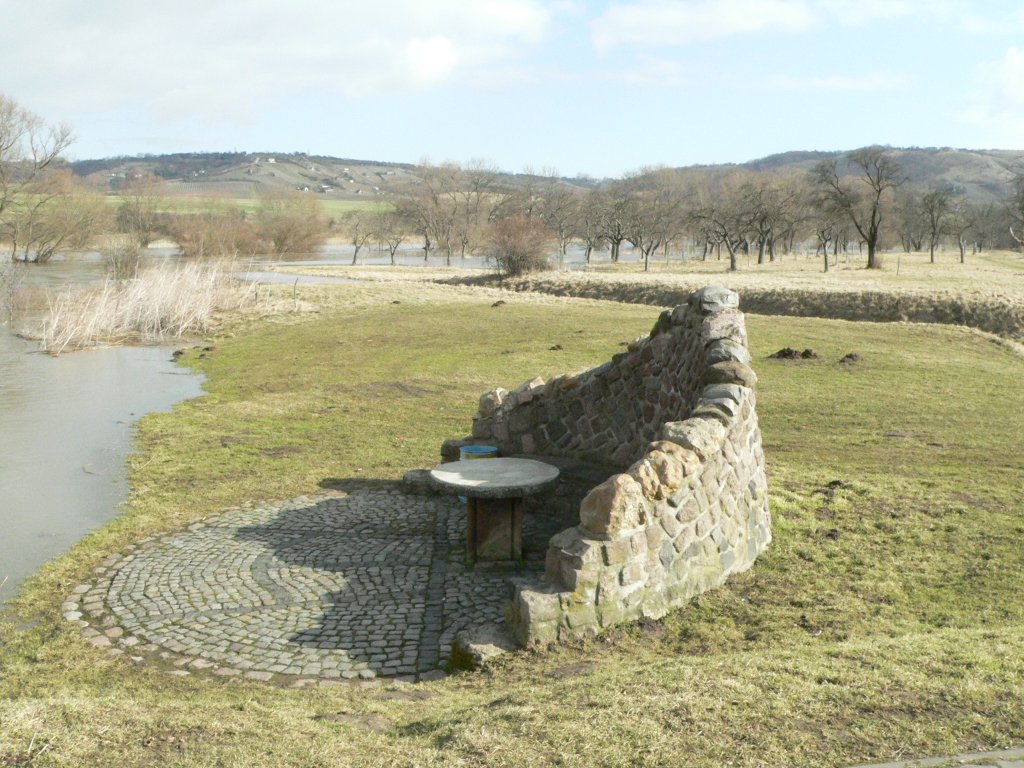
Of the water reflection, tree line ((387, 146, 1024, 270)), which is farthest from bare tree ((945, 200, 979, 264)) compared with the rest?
the water reflection

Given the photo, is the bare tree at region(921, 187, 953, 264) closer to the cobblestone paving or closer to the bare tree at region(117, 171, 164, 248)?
the bare tree at region(117, 171, 164, 248)

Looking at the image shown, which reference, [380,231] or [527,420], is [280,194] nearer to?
[380,231]

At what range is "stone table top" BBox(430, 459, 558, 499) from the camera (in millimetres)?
8602

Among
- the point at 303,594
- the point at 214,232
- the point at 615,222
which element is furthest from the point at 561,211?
the point at 303,594

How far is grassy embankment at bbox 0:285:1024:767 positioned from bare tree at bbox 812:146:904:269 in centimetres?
4851

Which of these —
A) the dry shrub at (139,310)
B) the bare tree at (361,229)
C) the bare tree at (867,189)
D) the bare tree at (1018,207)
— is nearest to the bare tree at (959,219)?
the bare tree at (1018,207)

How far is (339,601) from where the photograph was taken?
26.3 feet

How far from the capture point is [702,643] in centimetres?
A: 666

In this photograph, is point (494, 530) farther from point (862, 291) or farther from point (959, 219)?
point (959, 219)

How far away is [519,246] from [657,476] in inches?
1951

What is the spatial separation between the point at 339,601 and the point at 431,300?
31066mm

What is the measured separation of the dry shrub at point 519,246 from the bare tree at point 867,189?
2251 cm

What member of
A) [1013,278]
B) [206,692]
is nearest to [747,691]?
[206,692]

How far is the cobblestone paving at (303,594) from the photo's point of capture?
6.90m
